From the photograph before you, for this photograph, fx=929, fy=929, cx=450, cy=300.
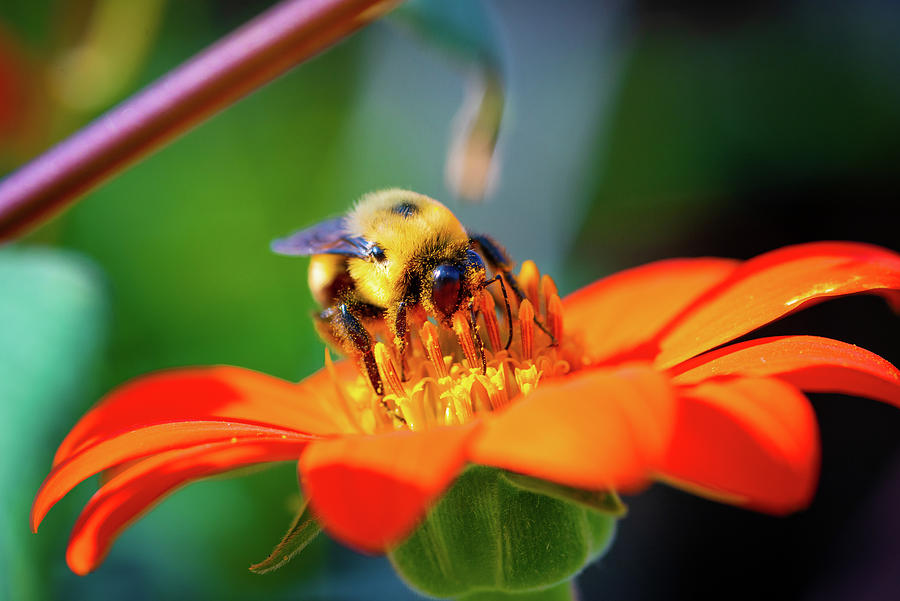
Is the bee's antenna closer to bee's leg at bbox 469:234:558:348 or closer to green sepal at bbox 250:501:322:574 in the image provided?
bee's leg at bbox 469:234:558:348

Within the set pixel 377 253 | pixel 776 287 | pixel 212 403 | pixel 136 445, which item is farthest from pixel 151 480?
pixel 776 287

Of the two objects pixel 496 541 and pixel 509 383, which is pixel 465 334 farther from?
pixel 496 541

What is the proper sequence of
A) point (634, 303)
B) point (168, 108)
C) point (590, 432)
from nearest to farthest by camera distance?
point (590, 432) → point (168, 108) → point (634, 303)

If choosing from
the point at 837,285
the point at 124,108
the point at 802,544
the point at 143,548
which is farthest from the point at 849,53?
the point at 124,108

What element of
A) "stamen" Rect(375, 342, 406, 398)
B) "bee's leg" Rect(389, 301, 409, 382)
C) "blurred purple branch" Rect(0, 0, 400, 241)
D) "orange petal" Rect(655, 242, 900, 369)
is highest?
"blurred purple branch" Rect(0, 0, 400, 241)

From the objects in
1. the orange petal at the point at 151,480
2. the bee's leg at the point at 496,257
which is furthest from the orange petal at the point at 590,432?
the bee's leg at the point at 496,257

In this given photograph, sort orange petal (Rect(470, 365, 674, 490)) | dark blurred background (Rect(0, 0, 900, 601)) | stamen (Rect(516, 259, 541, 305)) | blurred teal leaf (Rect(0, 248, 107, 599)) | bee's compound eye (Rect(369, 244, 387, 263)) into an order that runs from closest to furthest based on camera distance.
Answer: orange petal (Rect(470, 365, 674, 490)), blurred teal leaf (Rect(0, 248, 107, 599)), bee's compound eye (Rect(369, 244, 387, 263)), stamen (Rect(516, 259, 541, 305)), dark blurred background (Rect(0, 0, 900, 601))

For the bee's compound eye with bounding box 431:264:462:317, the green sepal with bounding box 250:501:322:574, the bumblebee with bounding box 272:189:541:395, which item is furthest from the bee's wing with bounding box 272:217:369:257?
the green sepal with bounding box 250:501:322:574
